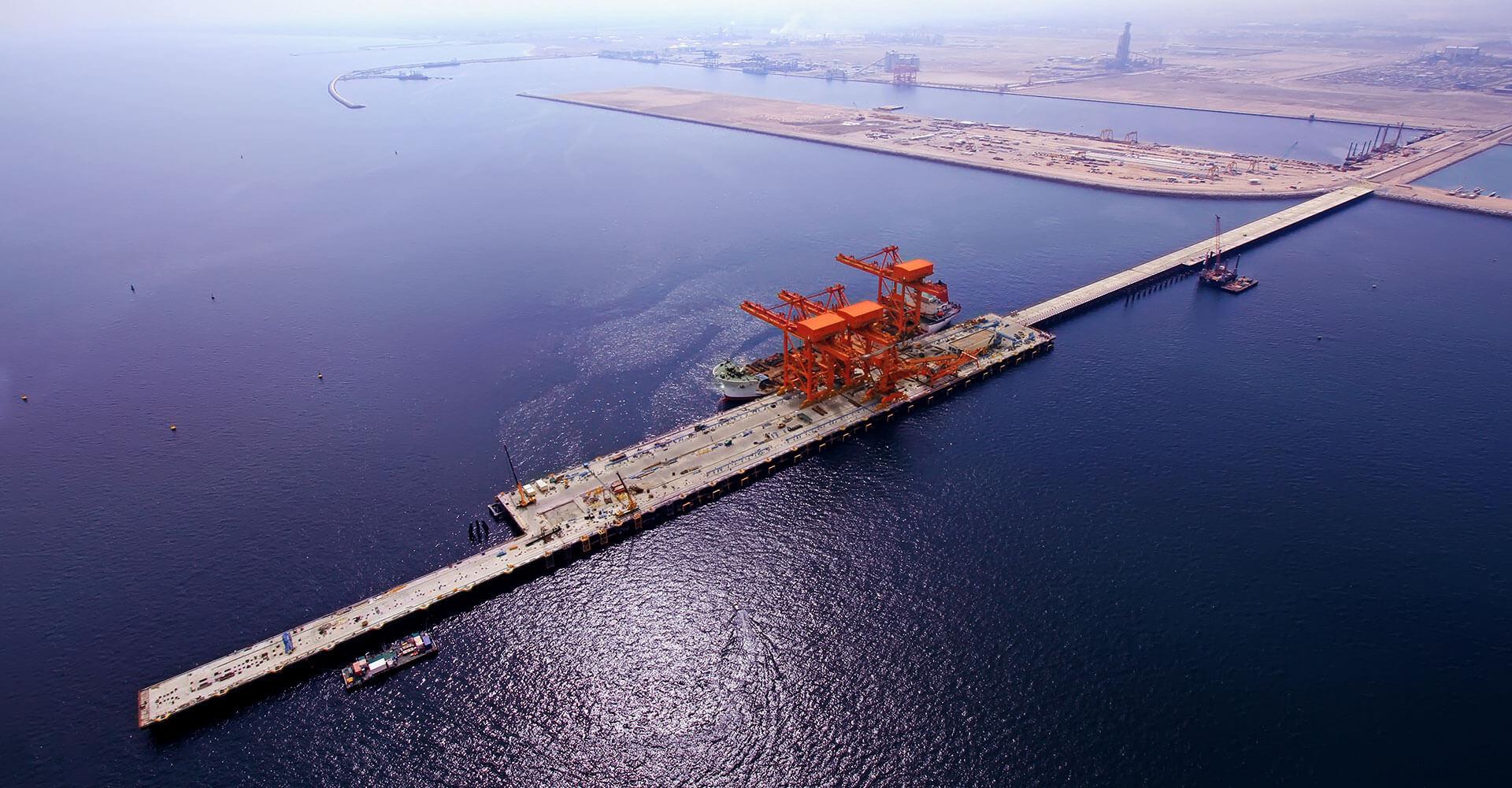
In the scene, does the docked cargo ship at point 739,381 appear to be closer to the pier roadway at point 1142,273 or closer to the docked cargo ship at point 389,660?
the docked cargo ship at point 389,660

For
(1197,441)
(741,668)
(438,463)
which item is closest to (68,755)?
(438,463)

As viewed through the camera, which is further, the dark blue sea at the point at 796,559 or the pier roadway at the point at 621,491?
the pier roadway at the point at 621,491

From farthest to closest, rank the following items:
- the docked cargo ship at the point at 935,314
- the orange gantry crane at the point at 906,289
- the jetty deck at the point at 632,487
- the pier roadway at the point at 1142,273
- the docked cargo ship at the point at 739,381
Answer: the pier roadway at the point at 1142,273 < the docked cargo ship at the point at 935,314 < the orange gantry crane at the point at 906,289 < the docked cargo ship at the point at 739,381 < the jetty deck at the point at 632,487

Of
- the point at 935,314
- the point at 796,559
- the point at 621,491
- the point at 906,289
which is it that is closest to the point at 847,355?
the point at 906,289

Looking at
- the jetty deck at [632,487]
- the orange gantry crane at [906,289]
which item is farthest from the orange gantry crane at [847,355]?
the jetty deck at [632,487]

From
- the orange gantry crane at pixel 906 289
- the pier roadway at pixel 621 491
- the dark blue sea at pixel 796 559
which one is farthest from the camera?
the orange gantry crane at pixel 906 289

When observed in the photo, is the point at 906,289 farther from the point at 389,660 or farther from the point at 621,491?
the point at 389,660

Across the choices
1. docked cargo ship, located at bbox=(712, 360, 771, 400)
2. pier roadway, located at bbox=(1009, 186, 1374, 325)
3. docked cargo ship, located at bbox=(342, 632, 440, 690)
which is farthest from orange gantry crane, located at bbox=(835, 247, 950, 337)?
docked cargo ship, located at bbox=(342, 632, 440, 690)

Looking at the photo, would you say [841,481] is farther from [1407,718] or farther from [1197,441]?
[1407,718]
